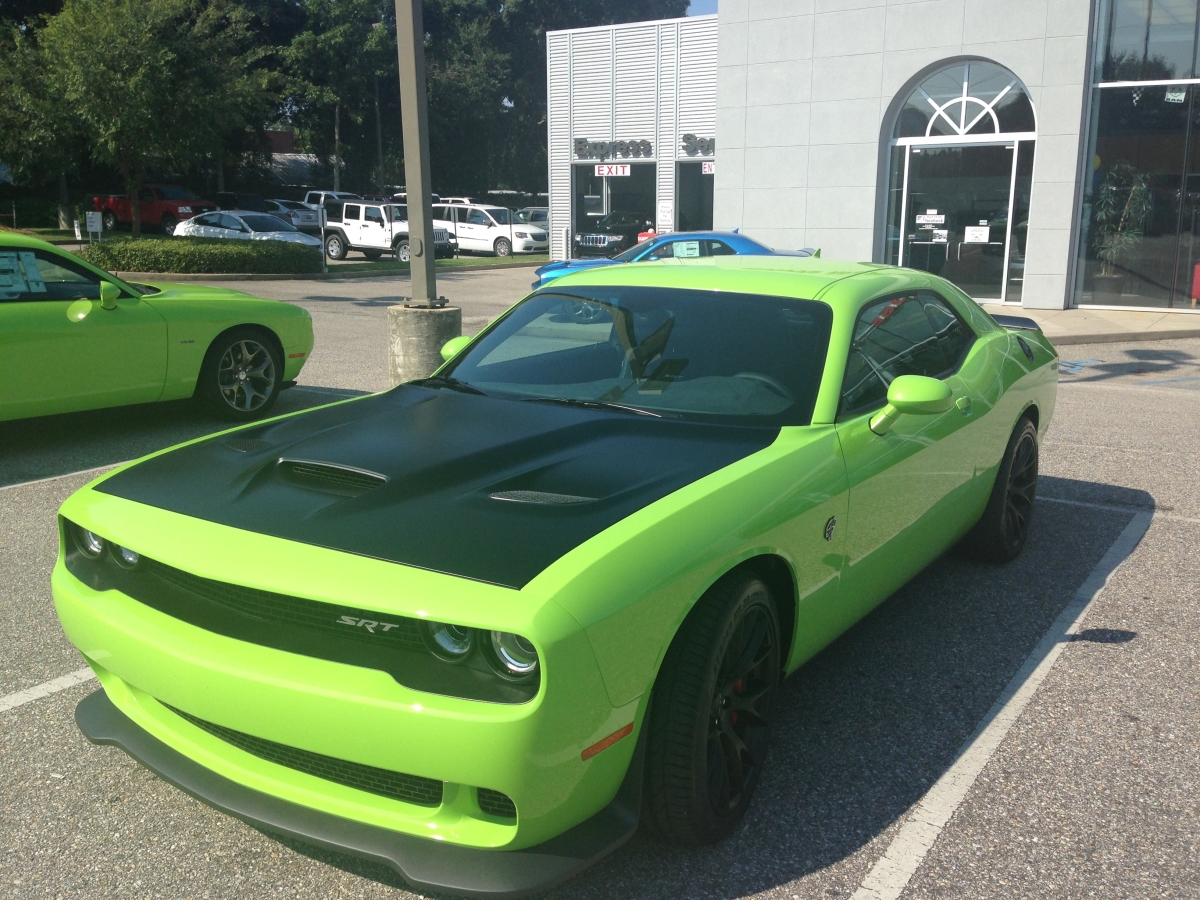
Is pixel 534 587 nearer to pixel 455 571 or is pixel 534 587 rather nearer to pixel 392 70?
pixel 455 571

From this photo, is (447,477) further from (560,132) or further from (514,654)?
(560,132)

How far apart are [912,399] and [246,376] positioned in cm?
612

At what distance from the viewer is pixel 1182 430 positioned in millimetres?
9016

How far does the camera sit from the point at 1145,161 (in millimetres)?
18172

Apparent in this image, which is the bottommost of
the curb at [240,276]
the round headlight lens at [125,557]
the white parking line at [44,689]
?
the curb at [240,276]

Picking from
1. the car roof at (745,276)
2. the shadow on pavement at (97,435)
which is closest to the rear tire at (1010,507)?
the car roof at (745,276)

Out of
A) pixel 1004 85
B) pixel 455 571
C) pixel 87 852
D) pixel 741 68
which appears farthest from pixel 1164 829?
pixel 741 68

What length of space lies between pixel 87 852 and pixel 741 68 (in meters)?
20.9

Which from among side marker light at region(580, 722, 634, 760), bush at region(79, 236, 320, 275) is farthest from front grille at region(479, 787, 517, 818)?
bush at region(79, 236, 320, 275)

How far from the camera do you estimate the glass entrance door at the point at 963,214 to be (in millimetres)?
19453

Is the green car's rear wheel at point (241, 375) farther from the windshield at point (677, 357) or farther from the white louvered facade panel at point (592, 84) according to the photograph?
the white louvered facade panel at point (592, 84)

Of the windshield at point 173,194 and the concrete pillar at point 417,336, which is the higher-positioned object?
the windshield at point 173,194

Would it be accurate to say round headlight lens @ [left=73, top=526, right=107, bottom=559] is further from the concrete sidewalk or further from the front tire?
the front tire

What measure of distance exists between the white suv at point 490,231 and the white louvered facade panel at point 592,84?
5982 mm
